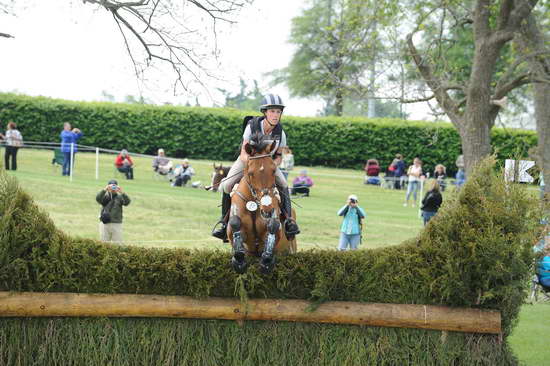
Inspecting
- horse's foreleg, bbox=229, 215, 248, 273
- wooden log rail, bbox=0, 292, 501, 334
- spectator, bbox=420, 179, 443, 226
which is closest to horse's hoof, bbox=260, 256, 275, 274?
horse's foreleg, bbox=229, 215, 248, 273

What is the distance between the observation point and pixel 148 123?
3425 cm

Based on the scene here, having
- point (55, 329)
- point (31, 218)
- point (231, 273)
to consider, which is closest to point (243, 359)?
point (231, 273)

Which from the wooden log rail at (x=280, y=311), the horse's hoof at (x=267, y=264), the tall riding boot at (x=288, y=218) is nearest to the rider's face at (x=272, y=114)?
the tall riding boot at (x=288, y=218)

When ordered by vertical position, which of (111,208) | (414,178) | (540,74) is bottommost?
(111,208)

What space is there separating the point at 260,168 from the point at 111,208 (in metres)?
7.35

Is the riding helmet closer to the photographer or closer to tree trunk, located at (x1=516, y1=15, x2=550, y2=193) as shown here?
the photographer

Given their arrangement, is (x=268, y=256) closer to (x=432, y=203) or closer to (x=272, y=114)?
(x=272, y=114)

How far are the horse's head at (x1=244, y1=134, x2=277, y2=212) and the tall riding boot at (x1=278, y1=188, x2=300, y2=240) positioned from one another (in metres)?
0.62

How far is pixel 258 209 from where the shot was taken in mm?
6965

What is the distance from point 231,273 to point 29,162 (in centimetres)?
2346

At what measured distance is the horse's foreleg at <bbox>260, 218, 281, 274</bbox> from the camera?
660 centimetres

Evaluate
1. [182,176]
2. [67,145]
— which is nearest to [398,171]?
[182,176]

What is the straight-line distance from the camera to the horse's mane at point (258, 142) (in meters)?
7.09

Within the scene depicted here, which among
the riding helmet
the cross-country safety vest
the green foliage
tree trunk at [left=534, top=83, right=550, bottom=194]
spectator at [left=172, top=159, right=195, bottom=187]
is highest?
tree trunk at [left=534, top=83, right=550, bottom=194]
